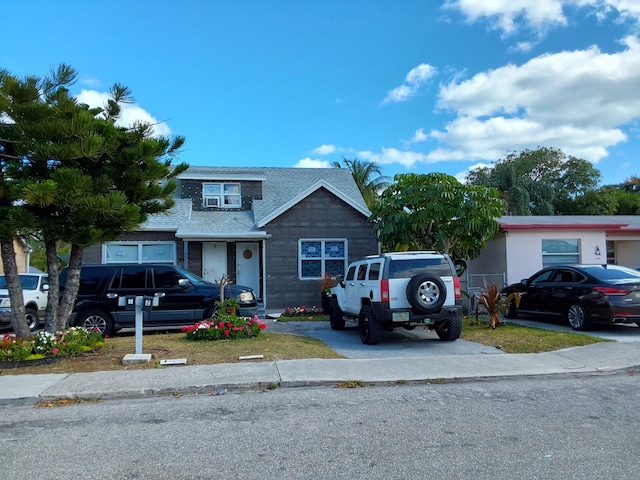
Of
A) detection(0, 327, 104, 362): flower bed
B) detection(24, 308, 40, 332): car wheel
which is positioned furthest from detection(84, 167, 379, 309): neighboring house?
detection(0, 327, 104, 362): flower bed

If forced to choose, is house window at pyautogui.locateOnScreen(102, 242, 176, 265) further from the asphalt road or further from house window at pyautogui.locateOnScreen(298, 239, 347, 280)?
the asphalt road

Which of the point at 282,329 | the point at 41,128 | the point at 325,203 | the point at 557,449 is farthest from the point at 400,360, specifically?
the point at 325,203

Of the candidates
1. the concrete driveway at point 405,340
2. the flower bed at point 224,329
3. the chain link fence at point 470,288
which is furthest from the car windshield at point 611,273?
the flower bed at point 224,329

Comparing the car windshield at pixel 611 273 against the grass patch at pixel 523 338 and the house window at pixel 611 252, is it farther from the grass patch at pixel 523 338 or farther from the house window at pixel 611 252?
the house window at pixel 611 252

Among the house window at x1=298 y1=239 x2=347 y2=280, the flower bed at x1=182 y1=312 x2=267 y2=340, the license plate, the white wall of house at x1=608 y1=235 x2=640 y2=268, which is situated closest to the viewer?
the license plate

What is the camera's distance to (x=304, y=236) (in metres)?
17.4

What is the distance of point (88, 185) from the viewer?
8453mm

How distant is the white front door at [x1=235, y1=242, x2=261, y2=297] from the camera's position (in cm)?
1800

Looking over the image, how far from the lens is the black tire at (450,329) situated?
10555 mm

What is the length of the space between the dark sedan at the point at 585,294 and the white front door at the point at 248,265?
8.72m

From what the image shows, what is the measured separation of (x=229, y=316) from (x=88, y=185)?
416 centimetres

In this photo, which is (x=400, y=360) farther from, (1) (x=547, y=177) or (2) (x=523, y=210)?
(1) (x=547, y=177)

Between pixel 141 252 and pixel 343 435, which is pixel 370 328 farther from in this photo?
pixel 141 252

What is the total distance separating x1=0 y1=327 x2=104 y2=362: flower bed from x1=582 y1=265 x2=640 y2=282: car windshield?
10.8m
